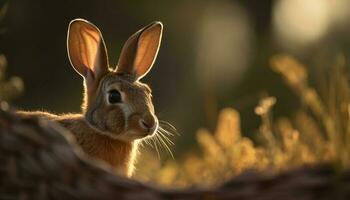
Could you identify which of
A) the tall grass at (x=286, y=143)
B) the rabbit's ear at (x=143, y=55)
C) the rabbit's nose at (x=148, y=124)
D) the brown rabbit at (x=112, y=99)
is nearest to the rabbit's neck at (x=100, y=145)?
the brown rabbit at (x=112, y=99)

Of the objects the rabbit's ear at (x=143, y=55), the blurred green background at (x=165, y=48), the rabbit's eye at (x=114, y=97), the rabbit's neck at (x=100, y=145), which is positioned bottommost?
the blurred green background at (x=165, y=48)

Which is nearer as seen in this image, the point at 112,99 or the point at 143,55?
the point at 112,99

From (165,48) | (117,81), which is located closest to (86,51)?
(117,81)

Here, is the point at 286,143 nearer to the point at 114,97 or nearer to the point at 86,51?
the point at 114,97

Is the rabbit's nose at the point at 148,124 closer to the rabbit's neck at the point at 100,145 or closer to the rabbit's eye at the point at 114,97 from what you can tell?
the rabbit's neck at the point at 100,145

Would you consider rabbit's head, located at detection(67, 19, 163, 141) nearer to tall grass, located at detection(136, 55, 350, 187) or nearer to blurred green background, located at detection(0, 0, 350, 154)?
tall grass, located at detection(136, 55, 350, 187)
